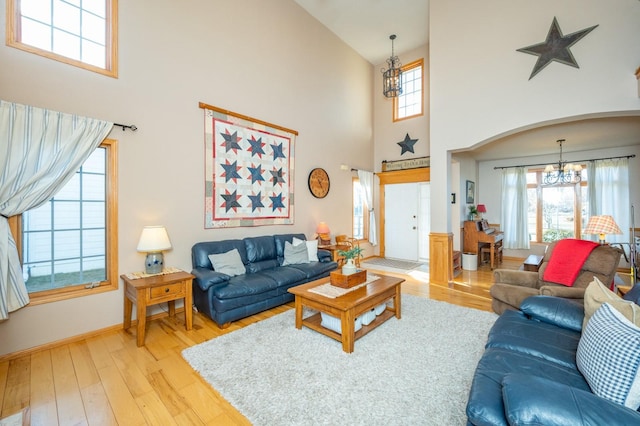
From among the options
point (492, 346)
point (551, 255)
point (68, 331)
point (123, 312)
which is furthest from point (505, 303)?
point (68, 331)

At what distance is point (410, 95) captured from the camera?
6715 mm

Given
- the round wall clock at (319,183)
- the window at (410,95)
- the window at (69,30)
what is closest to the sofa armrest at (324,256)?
the round wall clock at (319,183)

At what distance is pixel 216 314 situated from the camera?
302cm

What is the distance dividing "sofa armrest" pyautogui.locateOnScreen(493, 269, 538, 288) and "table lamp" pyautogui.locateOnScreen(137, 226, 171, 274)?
3915 mm

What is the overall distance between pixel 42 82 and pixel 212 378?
10.4 feet

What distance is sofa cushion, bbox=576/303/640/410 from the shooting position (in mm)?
1139

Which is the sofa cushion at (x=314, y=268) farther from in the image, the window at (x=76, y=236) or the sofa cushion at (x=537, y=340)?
the sofa cushion at (x=537, y=340)

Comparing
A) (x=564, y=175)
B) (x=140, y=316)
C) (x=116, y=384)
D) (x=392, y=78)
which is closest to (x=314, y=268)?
(x=140, y=316)

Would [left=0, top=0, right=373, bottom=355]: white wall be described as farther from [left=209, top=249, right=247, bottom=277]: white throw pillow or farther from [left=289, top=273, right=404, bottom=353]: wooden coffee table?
[left=289, top=273, right=404, bottom=353]: wooden coffee table

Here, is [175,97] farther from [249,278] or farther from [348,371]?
[348,371]

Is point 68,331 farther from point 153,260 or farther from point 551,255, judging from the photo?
point 551,255

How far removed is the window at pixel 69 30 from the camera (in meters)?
2.52

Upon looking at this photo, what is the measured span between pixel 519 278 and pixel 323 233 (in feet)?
10.4

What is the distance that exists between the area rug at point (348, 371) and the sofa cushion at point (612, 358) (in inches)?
30.2
